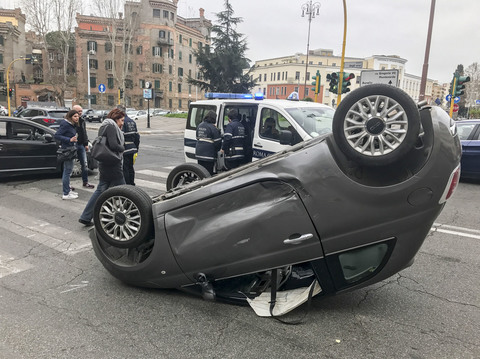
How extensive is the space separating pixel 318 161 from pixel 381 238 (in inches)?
29.2

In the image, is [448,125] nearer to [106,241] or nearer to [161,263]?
[161,263]

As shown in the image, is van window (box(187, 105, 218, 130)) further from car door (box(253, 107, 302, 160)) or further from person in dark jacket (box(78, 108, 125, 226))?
person in dark jacket (box(78, 108, 125, 226))

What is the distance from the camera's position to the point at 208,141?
23.3 ft

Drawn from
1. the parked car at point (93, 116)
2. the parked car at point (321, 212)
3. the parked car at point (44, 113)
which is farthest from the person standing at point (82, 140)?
the parked car at point (93, 116)

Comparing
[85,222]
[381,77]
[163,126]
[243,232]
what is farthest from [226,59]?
[243,232]

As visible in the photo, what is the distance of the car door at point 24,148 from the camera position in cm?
850

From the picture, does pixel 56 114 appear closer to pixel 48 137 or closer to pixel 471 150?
pixel 48 137

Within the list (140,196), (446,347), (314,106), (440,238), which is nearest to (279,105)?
(314,106)

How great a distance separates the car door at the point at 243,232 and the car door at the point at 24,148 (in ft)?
22.4

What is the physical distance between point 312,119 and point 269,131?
832mm

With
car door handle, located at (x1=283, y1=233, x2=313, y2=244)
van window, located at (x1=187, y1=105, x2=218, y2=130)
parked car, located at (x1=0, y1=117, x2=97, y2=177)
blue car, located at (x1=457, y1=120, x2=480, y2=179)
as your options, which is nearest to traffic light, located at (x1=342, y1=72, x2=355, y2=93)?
blue car, located at (x1=457, y1=120, x2=480, y2=179)

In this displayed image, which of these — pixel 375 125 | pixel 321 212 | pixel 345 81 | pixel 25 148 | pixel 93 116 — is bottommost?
pixel 93 116

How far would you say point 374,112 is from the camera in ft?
9.29

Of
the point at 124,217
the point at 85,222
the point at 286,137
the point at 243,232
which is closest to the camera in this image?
the point at 243,232
